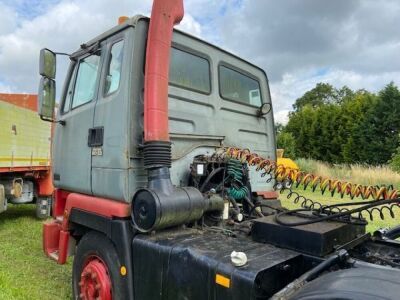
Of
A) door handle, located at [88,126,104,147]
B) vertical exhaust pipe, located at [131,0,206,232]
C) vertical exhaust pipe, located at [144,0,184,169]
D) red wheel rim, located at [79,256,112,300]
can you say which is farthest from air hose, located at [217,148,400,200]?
red wheel rim, located at [79,256,112,300]

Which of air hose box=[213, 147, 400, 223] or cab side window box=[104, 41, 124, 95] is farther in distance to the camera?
cab side window box=[104, 41, 124, 95]

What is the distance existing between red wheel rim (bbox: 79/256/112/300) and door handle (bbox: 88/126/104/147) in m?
0.98

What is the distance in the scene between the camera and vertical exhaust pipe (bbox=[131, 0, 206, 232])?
2.73 m

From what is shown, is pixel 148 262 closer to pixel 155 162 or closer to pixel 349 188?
pixel 155 162

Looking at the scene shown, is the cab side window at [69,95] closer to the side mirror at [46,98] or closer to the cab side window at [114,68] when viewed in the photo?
the side mirror at [46,98]

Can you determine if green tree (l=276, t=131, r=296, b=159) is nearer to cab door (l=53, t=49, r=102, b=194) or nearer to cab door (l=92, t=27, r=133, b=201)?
cab door (l=53, t=49, r=102, b=194)

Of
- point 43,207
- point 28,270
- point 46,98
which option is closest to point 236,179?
point 46,98

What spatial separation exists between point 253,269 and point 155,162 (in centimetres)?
114

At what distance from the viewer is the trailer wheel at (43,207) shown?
862 cm

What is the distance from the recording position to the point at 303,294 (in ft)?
5.89

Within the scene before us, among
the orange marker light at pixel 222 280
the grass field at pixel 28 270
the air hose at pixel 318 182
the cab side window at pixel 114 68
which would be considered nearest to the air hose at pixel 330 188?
the air hose at pixel 318 182

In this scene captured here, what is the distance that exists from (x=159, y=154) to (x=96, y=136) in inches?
31.9

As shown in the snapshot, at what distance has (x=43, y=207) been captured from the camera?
8.61 metres

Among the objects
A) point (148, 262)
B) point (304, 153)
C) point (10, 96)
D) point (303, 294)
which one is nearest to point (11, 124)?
point (10, 96)
